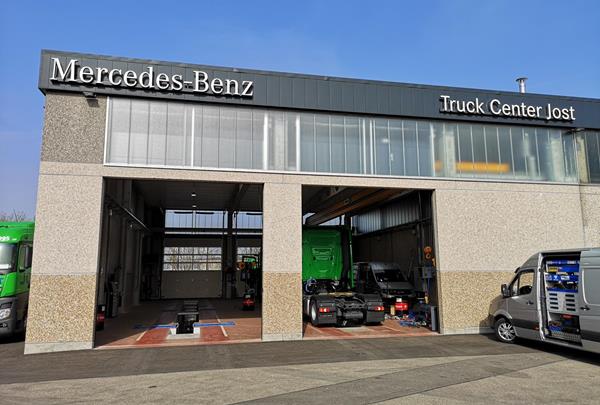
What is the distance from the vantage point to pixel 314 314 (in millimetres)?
14711

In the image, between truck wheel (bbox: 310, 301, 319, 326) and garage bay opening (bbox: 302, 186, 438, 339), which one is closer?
garage bay opening (bbox: 302, 186, 438, 339)

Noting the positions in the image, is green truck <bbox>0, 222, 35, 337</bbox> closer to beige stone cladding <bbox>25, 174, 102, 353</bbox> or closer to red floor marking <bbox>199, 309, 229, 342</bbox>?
beige stone cladding <bbox>25, 174, 102, 353</bbox>

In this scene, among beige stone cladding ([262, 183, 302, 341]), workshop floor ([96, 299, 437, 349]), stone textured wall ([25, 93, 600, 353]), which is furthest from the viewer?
beige stone cladding ([262, 183, 302, 341])

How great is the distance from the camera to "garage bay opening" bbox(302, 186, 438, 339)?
14.1 meters

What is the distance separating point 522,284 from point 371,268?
9734 mm

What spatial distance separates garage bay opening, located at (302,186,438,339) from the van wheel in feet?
6.50

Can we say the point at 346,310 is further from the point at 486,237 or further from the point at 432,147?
the point at 432,147

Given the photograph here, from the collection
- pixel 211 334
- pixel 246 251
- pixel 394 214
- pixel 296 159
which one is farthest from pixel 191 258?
pixel 296 159

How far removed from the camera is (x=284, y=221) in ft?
40.2

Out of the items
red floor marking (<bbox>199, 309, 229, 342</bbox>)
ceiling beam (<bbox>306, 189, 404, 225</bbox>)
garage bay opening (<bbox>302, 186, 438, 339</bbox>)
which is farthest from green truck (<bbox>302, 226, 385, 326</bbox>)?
red floor marking (<bbox>199, 309, 229, 342</bbox>)

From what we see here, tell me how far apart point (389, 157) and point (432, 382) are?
7452mm

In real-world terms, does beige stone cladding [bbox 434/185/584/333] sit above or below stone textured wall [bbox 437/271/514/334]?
above

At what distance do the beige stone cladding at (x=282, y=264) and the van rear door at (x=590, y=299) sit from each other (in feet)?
21.9

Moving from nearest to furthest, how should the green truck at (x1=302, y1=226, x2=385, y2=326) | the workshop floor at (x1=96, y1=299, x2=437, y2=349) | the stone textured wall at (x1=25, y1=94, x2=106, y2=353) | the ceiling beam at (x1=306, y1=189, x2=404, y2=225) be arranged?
the stone textured wall at (x1=25, y1=94, x2=106, y2=353) < the workshop floor at (x1=96, y1=299, x2=437, y2=349) < the ceiling beam at (x1=306, y1=189, x2=404, y2=225) < the green truck at (x1=302, y1=226, x2=385, y2=326)
